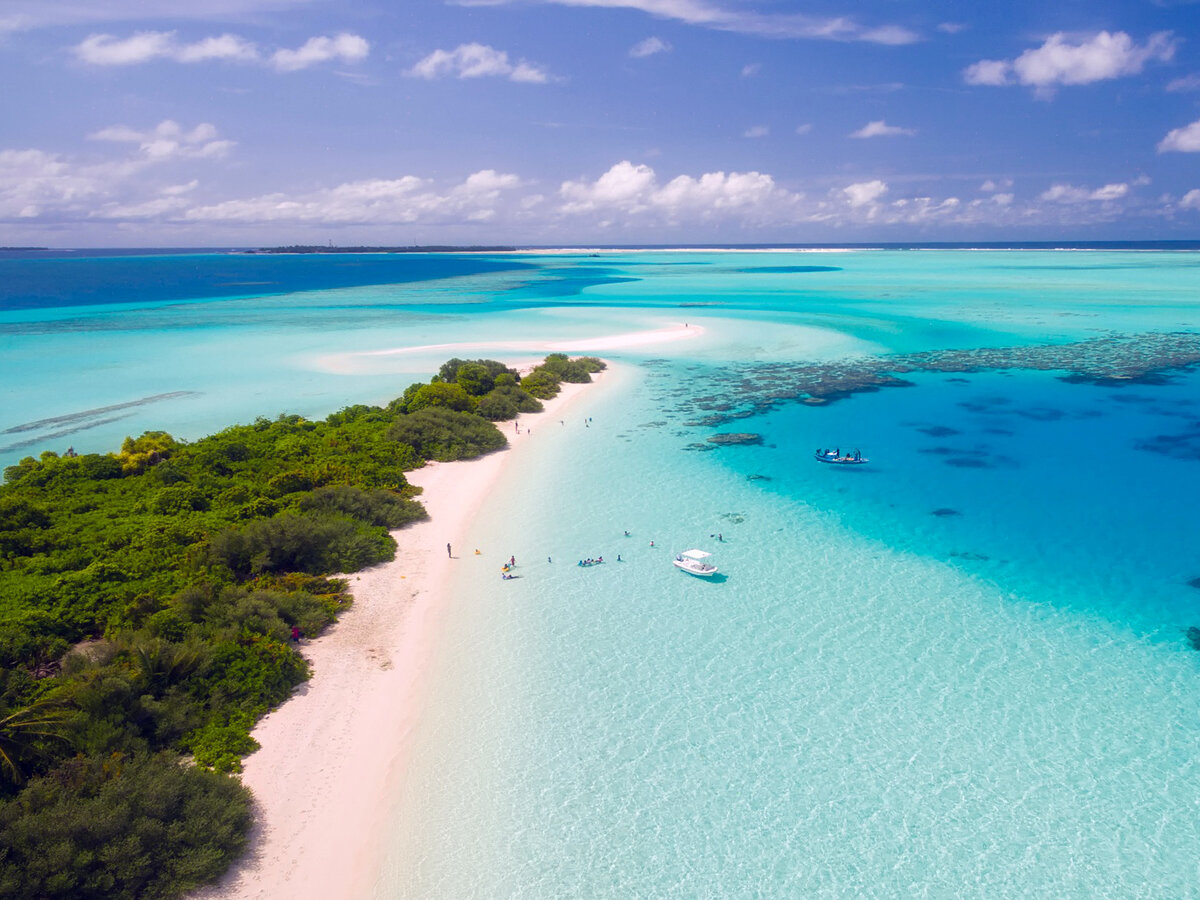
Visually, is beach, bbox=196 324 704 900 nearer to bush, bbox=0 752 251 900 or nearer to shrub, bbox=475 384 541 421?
bush, bbox=0 752 251 900

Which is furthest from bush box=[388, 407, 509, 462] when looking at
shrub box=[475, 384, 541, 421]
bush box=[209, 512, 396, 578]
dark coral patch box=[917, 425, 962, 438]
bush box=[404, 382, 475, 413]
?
dark coral patch box=[917, 425, 962, 438]

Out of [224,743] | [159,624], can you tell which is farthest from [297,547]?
[224,743]

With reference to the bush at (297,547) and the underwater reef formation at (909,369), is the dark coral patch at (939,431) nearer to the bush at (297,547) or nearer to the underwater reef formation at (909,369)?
the underwater reef formation at (909,369)

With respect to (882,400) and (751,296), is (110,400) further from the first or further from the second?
(751,296)

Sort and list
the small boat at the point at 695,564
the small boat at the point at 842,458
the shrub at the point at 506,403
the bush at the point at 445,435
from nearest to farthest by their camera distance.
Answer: the small boat at the point at 695,564 → the small boat at the point at 842,458 → the bush at the point at 445,435 → the shrub at the point at 506,403

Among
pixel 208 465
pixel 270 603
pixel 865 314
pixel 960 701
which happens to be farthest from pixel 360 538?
pixel 865 314

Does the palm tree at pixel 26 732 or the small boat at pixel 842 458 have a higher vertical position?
the small boat at pixel 842 458

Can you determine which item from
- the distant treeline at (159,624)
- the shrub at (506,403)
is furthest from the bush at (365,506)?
the shrub at (506,403)
